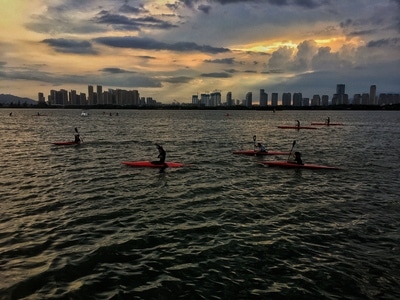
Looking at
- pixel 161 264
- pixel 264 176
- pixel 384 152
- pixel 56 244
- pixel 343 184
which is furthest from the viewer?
pixel 384 152

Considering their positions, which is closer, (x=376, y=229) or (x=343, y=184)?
(x=376, y=229)

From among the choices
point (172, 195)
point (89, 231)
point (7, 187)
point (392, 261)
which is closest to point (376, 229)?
point (392, 261)

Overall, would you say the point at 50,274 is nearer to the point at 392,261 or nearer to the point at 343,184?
the point at 392,261

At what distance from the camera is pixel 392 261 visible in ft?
38.8

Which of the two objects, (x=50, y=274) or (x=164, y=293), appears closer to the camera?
(x=164, y=293)

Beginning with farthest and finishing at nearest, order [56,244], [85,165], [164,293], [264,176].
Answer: [85,165] < [264,176] < [56,244] < [164,293]

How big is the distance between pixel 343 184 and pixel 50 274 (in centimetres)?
1974

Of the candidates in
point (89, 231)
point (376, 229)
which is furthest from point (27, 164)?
point (376, 229)

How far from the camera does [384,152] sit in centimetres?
4153

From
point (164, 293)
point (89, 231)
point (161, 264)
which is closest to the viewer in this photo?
point (164, 293)

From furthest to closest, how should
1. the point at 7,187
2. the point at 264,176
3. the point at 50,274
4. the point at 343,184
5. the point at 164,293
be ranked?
the point at 264,176, the point at 343,184, the point at 7,187, the point at 50,274, the point at 164,293

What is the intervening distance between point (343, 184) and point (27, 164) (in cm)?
2653

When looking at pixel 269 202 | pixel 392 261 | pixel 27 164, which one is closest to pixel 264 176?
pixel 269 202

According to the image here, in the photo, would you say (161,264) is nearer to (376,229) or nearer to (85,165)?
(376,229)
